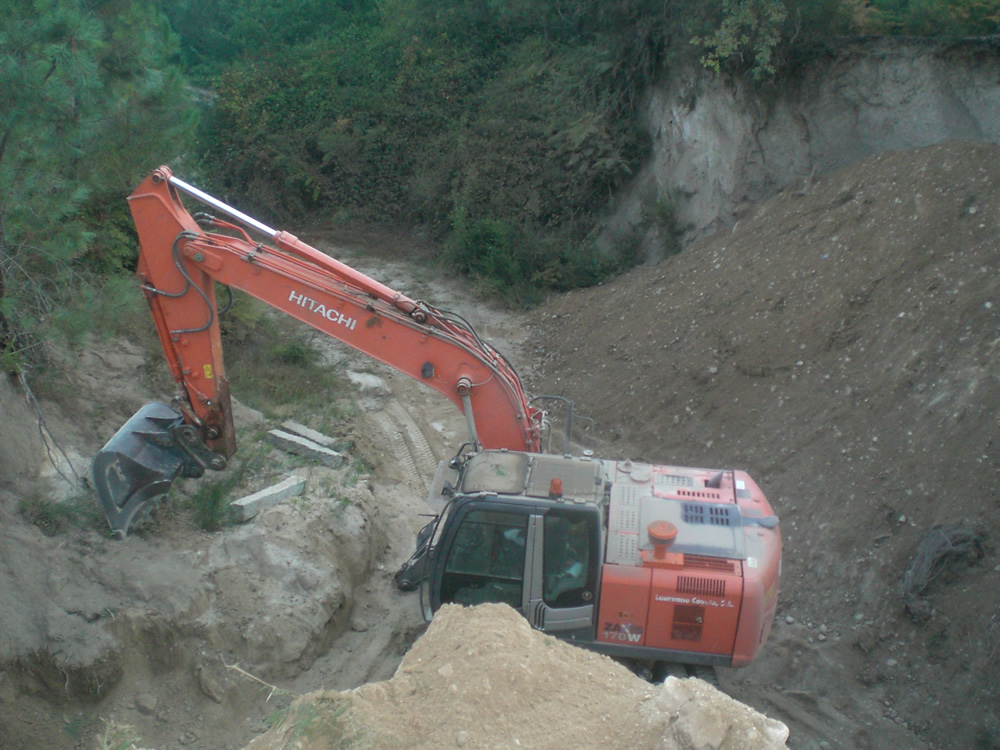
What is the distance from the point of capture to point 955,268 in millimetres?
9500

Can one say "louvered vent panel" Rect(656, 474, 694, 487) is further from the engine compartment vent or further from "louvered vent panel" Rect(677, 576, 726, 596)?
"louvered vent panel" Rect(677, 576, 726, 596)

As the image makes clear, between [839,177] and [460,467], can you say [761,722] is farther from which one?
[839,177]

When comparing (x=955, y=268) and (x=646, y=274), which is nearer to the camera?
(x=955, y=268)

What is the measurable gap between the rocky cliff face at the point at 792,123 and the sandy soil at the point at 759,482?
0.73m

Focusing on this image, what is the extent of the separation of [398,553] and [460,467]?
8.91 feet

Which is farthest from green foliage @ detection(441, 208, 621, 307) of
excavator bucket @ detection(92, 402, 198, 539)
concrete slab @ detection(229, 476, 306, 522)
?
excavator bucket @ detection(92, 402, 198, 539)

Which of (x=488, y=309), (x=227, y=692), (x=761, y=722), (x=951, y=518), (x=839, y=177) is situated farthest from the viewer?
(x=488, y=309)

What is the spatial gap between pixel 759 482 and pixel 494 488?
4.35m

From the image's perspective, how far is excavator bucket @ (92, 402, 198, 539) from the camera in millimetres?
6824

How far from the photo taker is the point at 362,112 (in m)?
20.7

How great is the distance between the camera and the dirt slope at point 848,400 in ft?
22.7

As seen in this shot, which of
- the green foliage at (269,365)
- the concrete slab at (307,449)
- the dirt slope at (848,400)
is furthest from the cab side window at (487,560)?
the green foliage at (269,365)

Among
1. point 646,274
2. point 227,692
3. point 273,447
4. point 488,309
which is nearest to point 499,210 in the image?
point 488,309

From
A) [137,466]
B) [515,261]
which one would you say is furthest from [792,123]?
[137,466]
